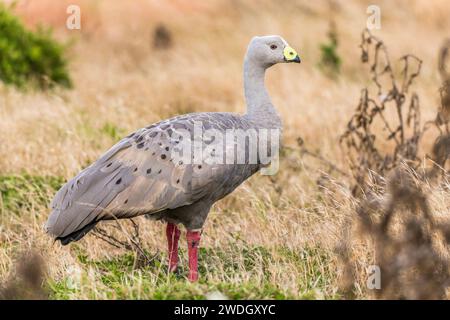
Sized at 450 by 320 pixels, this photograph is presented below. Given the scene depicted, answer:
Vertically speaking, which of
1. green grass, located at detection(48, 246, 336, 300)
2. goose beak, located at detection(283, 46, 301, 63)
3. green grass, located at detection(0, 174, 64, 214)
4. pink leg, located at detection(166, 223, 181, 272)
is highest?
goose beak, located at detection(283, 46, 301, 63)

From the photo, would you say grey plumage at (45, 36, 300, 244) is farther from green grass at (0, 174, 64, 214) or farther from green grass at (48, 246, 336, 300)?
green grass at (0, 174, 64, 214)

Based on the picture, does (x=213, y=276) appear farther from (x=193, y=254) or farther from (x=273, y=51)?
(x=273, y=51)

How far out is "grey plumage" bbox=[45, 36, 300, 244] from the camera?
5.87 m

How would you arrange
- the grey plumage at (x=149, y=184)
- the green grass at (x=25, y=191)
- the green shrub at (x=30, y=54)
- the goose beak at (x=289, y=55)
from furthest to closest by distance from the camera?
the green shrub at (x=30, y=54)
the green grass at (x=25, y=191)
the goose beak at (x=289, y=55)
the grey plumage at (x=149, y=184)

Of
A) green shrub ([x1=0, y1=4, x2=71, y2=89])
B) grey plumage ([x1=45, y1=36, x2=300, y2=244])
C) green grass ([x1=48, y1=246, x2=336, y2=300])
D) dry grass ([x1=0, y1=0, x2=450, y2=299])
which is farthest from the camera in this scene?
green shrub ([x1=0, y1=4, x2=71, y2=89])

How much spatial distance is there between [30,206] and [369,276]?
3649 millimetres

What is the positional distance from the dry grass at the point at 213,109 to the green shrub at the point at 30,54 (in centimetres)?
65

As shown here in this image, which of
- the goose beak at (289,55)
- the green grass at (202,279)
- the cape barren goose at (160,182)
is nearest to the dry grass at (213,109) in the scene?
the green grass at (202,279)

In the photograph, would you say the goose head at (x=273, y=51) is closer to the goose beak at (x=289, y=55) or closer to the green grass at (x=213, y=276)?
the goose beak at (x=289, y=55)

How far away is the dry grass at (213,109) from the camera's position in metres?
5.98

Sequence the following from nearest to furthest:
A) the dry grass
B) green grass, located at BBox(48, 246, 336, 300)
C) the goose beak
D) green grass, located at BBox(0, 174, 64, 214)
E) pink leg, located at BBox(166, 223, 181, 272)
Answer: green grass, located at BBox(48, 246, 336, 300) → the dry grass → pink leg, located at BBox(166, 223, 181, 272) → the goose beak → green grass, located at BBox(0, 174, 64, 214)

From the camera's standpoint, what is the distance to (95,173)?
604 cm

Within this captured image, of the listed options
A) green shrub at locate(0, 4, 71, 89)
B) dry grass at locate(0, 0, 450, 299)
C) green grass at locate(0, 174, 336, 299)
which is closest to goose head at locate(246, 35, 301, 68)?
dry grass at locate(0, 0, 450, 299)
